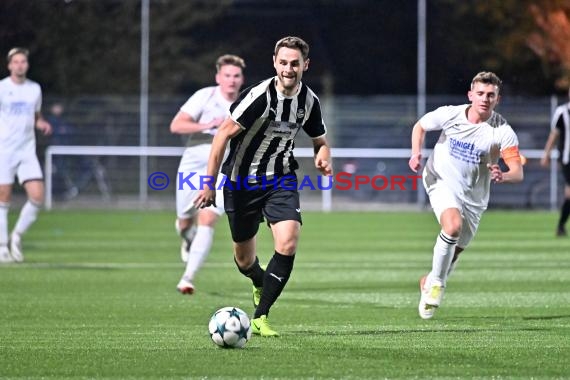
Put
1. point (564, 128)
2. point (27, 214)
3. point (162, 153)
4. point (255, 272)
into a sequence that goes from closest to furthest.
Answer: point (255, 272) < point (27, 214) < point (564, 128) < point (162, 153)

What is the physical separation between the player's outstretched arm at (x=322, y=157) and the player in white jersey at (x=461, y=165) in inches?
36.1

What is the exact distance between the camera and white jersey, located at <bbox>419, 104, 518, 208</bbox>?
10875 mm

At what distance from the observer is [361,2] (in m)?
37.4

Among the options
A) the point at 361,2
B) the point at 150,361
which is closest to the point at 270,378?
the point at 150,361

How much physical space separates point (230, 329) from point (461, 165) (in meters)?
3.18

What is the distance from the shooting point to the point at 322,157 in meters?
9.70

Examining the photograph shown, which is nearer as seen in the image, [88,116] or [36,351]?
[36,351]

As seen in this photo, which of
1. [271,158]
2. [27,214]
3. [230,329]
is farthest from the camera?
[27,214]

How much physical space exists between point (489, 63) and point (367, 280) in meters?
22.2

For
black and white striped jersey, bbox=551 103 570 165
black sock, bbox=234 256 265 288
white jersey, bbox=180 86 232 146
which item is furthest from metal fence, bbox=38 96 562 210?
black sock, bbox=234 256 265 288

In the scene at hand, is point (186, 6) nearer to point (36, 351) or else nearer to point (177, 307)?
point (177, 307)

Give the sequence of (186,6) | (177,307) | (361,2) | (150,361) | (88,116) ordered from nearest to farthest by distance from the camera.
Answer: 1. (150,361)
2. (177,307)
3. (88,116)
4. (186,6)
5. (361,2)

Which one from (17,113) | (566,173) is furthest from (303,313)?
(566,173)

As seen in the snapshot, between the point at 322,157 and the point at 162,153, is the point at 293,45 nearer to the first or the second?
the point at 322,157
